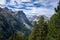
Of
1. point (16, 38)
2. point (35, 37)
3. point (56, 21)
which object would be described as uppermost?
point (56, 21)

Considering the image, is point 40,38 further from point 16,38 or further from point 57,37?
point 16,38

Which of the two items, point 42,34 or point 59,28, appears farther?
point 42,34

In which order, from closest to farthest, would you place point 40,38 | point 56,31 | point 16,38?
1. point 56,31
2. point 40,38
3. point 16,38

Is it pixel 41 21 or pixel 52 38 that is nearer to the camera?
pixel 52 38

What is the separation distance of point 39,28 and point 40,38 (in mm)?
2909

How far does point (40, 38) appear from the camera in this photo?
200ft

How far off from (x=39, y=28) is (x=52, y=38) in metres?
17.2

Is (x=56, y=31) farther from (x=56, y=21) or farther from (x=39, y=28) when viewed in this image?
(x=39, y=28)

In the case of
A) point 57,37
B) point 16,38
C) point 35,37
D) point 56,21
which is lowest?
point 16,38

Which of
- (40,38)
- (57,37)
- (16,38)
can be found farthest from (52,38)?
(16,38)

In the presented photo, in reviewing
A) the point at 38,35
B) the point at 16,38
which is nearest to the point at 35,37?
the point at 38,35

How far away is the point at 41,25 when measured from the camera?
62250 mm

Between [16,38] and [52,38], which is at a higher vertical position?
[52,38]

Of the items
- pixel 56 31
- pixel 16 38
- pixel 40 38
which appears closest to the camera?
pixel 56 31
